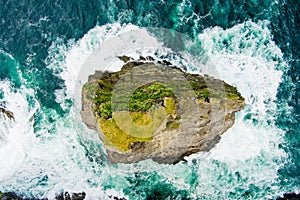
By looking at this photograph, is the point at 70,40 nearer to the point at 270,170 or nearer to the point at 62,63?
the point at 62,63

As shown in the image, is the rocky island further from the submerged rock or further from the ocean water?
the submerged rock

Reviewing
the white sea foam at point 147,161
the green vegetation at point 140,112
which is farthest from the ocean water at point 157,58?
the green vegetation at point 140,112

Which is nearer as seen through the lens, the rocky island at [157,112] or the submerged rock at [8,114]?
the rocky island at [157,112]

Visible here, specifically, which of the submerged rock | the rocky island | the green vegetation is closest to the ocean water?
the submerged rock

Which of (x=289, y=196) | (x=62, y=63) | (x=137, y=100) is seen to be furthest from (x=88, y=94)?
(x=289, y=196)

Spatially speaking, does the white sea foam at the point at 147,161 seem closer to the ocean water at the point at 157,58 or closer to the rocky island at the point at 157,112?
the ocean water at the point at 157,58
